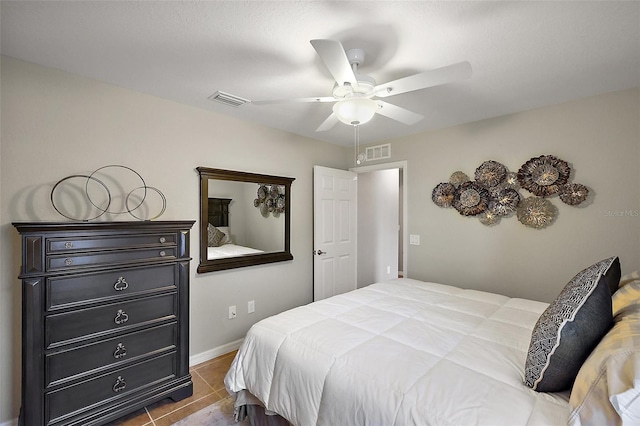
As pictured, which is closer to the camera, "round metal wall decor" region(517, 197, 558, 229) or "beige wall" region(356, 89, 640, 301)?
"beige wall" region(356, 89, 640, 301)

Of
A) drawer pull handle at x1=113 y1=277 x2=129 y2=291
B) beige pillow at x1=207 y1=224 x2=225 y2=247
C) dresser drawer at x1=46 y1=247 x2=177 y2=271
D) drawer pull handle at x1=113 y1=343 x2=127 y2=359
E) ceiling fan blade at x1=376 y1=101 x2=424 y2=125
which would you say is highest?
ceiling fan blade at x1=376 y1=101 x2=424 y2=125

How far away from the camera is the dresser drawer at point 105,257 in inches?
64.5

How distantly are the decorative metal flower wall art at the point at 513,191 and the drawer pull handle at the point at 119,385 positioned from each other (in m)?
3.19

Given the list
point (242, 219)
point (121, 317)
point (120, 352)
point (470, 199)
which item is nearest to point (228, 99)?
point (242, 219)

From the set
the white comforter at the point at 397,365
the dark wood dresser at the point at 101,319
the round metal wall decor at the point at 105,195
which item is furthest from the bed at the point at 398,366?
the round metal wall decor at the point at 105,195

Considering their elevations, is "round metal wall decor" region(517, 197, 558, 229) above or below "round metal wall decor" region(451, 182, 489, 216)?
below

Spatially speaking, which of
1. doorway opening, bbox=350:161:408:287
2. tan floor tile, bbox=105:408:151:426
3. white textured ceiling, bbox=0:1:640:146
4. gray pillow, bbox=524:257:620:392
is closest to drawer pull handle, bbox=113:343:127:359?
tan floor tile, bbox=105:408:151:426

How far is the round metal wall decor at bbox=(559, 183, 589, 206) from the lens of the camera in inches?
96.0

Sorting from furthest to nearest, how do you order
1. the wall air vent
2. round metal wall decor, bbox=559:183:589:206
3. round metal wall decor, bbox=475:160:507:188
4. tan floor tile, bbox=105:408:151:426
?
the wall air vent → round metal wall decor, bbox=475:160:507:188 → round metal wall decor, bbox=559:183:589:206 → tan floor tile, bbox=105:408:151:426

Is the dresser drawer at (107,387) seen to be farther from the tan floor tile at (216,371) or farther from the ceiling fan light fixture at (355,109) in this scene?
the ceiling fan light fixture at (355,109)

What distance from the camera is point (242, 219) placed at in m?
3.00

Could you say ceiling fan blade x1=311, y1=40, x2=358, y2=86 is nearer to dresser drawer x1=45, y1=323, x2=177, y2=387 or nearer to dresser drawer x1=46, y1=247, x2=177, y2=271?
dresser drawer x1=46, y1=247, x2=177, y2=271

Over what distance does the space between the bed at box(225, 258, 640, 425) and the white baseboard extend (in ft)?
3.44

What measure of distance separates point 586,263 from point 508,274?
1.93 feet
